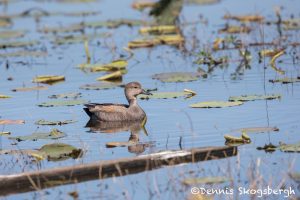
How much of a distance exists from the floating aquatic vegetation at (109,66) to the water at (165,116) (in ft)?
0.53

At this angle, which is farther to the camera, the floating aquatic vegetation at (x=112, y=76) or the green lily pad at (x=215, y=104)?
the floating aquatic vegetation at (x=112, y=76)

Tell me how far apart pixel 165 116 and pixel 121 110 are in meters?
0.77

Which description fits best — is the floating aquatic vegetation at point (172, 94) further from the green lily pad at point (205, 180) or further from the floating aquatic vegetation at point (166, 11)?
the floating aquatic vegetation at point (166, 11)

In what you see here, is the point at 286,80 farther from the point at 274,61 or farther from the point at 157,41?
the point at 157,41

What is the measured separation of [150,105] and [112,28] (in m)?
7.85

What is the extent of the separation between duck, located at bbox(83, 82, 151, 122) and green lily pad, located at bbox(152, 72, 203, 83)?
4.77ft

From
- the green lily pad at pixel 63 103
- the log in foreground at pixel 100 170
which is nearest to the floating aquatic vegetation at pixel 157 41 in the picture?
the green lily pad at pixel 63 103

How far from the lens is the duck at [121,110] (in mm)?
11945

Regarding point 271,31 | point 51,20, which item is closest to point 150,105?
point 271,31

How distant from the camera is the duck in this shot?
11.9 metres

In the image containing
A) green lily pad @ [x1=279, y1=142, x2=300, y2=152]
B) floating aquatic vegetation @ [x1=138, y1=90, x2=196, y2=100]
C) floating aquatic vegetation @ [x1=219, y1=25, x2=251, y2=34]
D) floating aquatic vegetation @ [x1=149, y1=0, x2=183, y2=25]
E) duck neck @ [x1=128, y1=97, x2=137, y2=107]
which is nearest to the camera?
green lily pad @ [x1=279, y1=142, x2=300, y2=152]

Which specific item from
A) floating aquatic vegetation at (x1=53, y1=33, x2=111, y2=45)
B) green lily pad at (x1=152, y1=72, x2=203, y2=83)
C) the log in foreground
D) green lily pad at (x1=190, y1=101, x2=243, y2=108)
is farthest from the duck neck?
floating aquatic vegetation at (x1=53, y1=33, x2=111, y2=45)

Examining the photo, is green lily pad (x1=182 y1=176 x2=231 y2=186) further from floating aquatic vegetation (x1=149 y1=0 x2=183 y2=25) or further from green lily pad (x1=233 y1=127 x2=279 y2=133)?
floating aquatic vegetation (x1=149 y1=0 x2=183 y2=25)

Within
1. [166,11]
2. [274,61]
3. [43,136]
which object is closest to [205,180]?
[43,136]
